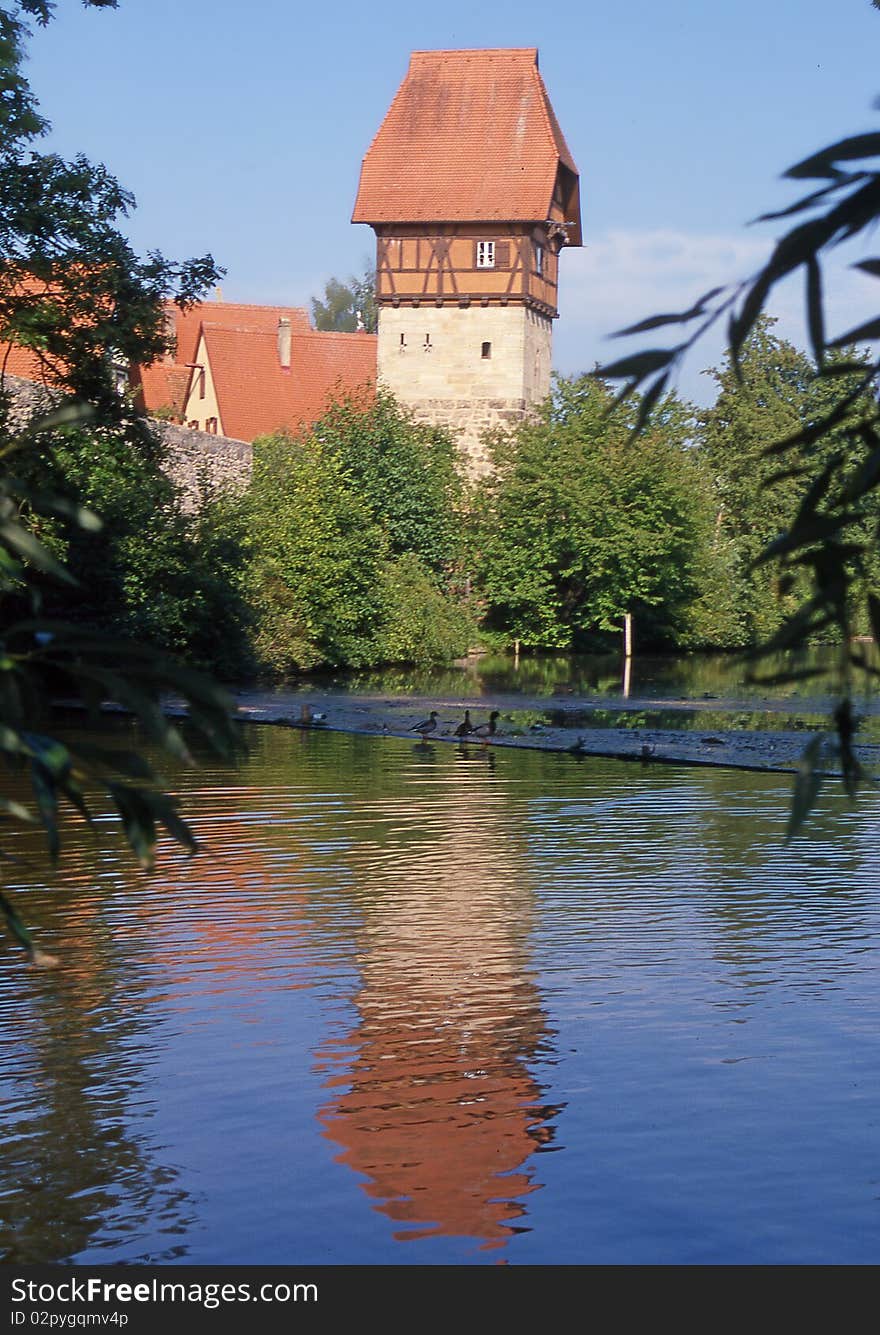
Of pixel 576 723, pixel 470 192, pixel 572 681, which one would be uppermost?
pixel 470 192

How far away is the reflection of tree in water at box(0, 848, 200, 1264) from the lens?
20.7ft

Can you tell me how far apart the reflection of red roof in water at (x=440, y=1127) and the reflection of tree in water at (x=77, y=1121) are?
0.81m

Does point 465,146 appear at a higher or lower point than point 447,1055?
higher

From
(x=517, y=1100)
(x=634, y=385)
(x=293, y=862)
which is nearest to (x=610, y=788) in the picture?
(x=293, y=862)

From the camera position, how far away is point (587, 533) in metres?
53.3

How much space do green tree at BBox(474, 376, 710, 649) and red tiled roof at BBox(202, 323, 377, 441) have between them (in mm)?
15973

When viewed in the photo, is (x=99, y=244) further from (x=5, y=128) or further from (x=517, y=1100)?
(x=517, y=1100)

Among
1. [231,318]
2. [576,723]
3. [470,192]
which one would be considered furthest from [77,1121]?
[231,318]

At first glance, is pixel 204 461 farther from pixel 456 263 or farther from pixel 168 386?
pixel 168 386

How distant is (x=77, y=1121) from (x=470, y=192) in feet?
173

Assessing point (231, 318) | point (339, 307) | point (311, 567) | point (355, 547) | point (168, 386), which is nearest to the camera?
point (311, 567)

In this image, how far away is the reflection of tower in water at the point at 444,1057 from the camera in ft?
22.0

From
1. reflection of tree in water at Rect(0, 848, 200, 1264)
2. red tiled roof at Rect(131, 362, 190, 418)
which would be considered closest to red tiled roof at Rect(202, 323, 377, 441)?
red tiled roof at Rect(131, 362, 190, 418)
